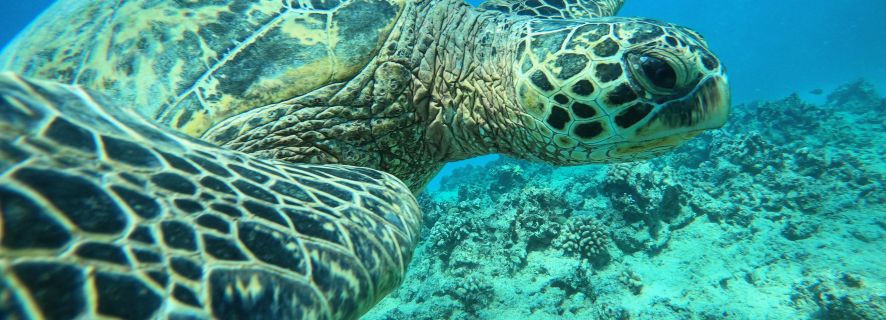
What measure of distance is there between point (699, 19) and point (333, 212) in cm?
9043

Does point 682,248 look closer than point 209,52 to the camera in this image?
No

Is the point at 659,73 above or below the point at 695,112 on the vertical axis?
above

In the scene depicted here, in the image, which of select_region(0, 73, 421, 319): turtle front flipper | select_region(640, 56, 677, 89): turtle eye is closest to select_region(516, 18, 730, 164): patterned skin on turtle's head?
select_region(640, 56, 677, 89): turtle eye

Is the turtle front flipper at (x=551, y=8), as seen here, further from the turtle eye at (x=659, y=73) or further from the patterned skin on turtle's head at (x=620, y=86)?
the turtle eye at (x=659, y=73)

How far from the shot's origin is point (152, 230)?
2.61 feet

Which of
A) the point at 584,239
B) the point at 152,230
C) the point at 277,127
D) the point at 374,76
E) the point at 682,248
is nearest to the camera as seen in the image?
the point at 152,230

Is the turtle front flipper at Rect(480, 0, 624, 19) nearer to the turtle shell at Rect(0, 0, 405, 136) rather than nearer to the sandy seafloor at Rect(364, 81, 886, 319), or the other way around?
the turtle shell at Rect(0, 0, 405, 136)

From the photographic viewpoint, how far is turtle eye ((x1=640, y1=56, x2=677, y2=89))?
1791 millimetres

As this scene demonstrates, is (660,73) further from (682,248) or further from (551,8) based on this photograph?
(682,248)

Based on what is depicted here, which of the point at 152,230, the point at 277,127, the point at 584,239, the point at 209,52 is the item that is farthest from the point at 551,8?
the point at 152,230

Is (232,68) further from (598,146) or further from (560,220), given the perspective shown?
(560,220)

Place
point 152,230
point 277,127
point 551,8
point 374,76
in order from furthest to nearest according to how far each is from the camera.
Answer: point 551,8 < point 374,76 < point 277,127 < point 152,230

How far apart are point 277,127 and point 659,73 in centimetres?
174

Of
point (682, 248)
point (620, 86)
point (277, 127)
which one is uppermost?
point (620, 86)
